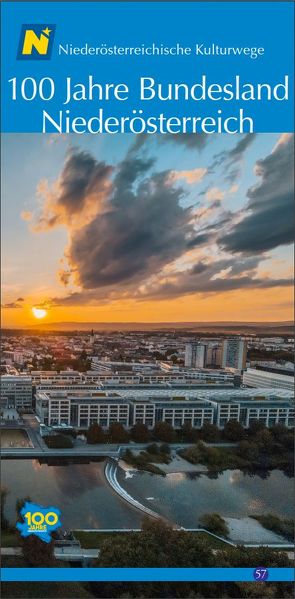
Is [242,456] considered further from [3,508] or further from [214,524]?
[3,508]

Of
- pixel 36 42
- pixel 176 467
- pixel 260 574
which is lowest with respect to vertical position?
pixel 260 574

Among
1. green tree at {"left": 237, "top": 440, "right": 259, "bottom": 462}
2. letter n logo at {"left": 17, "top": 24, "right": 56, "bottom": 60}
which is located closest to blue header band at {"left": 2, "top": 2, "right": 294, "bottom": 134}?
letter n logo at {"left": 17, "top": 24, "right": 56, "bottom": 60}

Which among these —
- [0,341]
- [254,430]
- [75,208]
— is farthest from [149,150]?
[254,430]

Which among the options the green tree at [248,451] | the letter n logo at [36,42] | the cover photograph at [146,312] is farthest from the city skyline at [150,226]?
the green tree at [248,451]

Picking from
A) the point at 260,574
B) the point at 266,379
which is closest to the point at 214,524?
the point at 260,574

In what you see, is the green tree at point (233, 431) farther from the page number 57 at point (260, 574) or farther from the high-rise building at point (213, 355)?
the page number 57 at point (260, 574)

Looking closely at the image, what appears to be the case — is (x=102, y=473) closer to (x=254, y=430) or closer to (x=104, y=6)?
(x=254, y=430)

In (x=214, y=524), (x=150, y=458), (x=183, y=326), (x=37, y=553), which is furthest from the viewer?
(x=150, y=458)
